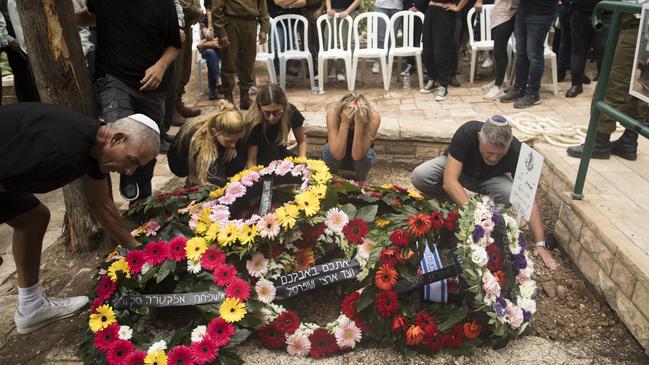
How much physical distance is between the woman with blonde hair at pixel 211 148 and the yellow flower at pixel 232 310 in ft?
3.93

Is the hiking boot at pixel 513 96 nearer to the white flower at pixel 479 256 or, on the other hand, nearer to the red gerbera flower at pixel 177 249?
the white flower at pixel 479 256

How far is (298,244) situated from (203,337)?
0.63 metres

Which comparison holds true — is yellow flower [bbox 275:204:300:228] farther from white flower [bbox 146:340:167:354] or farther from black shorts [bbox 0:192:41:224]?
black shorts [bbox 0:192:41:224]

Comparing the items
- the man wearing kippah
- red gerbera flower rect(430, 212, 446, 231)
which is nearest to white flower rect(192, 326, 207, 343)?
red gerbera flower rect(430, 212, 446, 231)

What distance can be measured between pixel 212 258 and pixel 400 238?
0.89 meters

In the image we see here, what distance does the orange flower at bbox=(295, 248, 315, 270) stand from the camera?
8.38ft

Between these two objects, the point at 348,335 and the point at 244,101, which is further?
the point at 244,101

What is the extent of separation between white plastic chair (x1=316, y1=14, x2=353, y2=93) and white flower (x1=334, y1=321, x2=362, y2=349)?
472 centimetres

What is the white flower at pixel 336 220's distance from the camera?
8.31ft

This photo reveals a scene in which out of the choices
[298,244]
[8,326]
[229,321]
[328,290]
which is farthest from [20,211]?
[328,290]

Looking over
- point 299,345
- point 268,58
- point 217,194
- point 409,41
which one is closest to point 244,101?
point 268,58

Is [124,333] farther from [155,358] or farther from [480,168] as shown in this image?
[480,168]

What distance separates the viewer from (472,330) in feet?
7.57

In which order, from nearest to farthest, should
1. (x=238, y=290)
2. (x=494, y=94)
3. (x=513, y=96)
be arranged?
(x=238, y=290), (x=513, y=96), (x=494, y=94)
